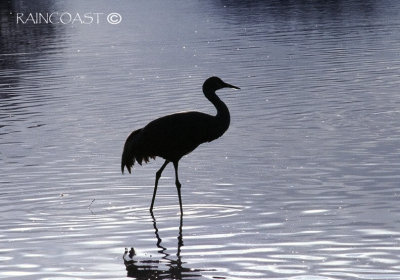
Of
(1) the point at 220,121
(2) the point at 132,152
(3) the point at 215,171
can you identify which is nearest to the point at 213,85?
(1) the point at 220,121

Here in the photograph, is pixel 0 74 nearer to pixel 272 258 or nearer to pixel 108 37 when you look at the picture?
pixel 108 37

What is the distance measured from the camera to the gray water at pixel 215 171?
444 inches

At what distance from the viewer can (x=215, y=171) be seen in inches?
654

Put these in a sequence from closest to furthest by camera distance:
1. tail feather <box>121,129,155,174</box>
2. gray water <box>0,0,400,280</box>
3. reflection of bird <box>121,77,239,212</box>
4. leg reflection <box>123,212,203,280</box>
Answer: leg reflection <box>123,212,203,280</box>
gray water <box>0,0,400,280</box>
reflection of bird <box>121,77,239,212</box>
tail feather <box>121,129,155,174</box>

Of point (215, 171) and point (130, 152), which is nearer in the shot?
point (130, 152)

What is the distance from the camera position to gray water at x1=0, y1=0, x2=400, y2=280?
11266 mm

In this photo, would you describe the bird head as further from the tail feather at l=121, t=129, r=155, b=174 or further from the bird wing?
the tail feather at l=121, t=129, r=155, b=174

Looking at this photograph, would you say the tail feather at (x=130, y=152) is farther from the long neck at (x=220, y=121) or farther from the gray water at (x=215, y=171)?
the long neck at (x=220, y=121)

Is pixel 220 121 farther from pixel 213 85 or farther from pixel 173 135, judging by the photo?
pixel 213 85

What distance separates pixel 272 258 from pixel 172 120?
376 centimetres

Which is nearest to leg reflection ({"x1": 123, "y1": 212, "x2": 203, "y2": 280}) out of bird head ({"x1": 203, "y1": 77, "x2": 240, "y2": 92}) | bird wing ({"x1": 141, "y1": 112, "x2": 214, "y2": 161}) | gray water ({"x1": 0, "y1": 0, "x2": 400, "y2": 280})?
gray water ({"x1": 0, "y1": 0, "x2": 400, "y2": 280})

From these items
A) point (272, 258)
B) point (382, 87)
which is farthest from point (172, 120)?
point (382, 87)

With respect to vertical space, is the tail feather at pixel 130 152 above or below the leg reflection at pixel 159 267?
above

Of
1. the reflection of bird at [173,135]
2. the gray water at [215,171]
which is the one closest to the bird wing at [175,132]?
the reflection of bird at [173,135]
